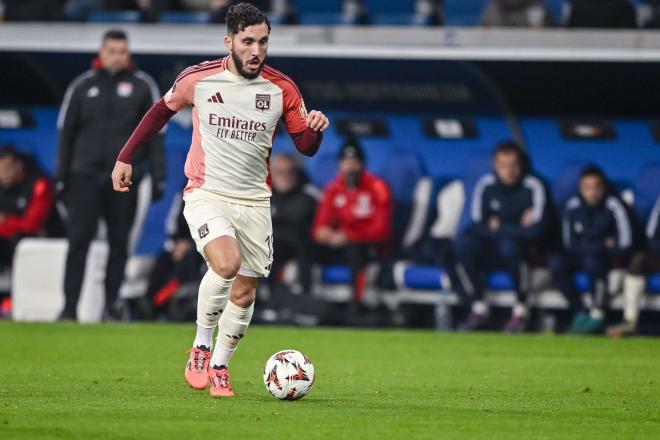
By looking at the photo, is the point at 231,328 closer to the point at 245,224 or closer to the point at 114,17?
the point at 245,224

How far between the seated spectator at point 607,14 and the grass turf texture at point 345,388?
314 centimetres

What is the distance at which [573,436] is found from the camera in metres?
6.08

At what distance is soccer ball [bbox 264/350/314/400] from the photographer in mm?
7309

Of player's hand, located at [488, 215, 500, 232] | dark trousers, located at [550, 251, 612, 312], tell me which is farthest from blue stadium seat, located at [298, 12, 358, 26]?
dark trousers, located at [550, 251, 612, 312]

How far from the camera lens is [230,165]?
7648 millimetres

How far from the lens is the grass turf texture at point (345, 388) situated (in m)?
6.19

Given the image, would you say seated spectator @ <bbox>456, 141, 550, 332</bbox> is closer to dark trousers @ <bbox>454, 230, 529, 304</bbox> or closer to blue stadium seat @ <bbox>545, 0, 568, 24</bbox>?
dark trousers @ <bbox>454, 230, 529, 304</bbox>

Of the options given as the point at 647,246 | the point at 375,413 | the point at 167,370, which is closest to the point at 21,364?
the point at 167,370

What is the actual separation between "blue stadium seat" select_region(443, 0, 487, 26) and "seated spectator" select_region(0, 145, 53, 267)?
15.3 ft

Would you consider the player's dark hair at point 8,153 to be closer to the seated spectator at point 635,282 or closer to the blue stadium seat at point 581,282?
the blue stadium seat at point 581,282

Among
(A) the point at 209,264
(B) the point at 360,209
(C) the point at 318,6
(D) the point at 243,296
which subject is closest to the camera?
(A) the point at 209,264

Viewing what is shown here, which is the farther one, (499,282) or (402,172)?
(402,172)

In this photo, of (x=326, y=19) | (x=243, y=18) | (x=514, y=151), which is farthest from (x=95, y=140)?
(x=243, y=18)

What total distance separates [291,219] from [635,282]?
3.58 m
